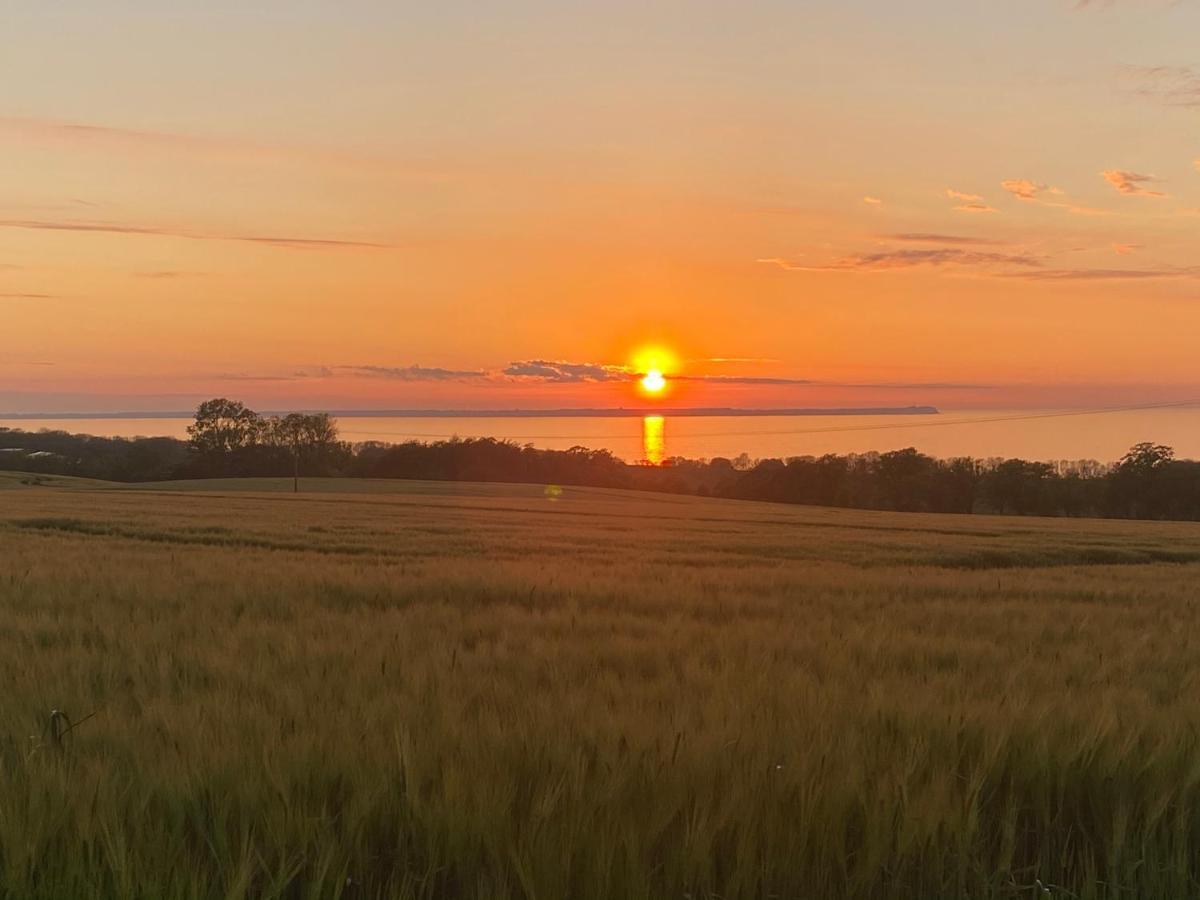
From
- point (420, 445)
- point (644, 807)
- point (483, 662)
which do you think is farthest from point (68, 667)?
point (420, 445)

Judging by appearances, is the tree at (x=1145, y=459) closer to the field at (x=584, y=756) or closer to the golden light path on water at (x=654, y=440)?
the golden light path on water at (x=654, y=440)

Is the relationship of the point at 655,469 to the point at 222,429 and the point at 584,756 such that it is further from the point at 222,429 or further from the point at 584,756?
the point at 584,756

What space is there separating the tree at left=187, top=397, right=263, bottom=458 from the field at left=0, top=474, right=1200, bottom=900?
101247mm

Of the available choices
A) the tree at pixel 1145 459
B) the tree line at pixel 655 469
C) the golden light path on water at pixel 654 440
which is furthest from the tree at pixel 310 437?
the tree at pixel 1145 459

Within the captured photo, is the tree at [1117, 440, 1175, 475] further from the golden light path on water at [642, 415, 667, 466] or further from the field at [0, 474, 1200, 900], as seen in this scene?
the field at [0, 474, 1200, 900]

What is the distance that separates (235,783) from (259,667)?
6.46ft

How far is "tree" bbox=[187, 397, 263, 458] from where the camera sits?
10044cm

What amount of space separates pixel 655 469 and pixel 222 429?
168ft

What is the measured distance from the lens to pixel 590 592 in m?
8.43

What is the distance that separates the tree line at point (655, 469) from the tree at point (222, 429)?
0.40ft

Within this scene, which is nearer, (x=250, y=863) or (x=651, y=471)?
(x=250, y=863)

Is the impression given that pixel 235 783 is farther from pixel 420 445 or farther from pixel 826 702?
pixel 420 445

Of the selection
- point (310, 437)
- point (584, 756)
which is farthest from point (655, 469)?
point (584, 756)

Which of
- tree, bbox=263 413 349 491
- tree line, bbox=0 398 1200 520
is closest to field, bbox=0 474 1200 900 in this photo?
tree line, bbox=0 398 1200 520
